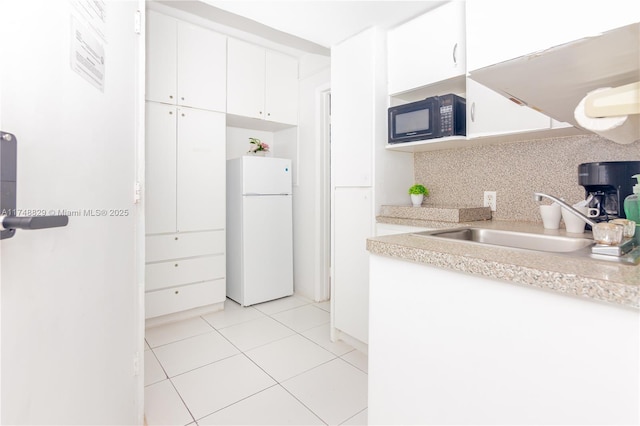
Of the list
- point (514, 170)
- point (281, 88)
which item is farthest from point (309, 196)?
point (514, 170)

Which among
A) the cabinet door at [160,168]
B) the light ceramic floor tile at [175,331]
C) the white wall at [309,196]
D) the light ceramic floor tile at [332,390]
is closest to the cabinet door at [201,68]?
the cabinet door at [160,168]

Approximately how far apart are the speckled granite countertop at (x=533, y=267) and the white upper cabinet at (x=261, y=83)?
260cm

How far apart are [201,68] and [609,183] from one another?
2.99 m

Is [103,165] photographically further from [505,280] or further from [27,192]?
[505,280]

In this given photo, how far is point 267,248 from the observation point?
3186 millimetres

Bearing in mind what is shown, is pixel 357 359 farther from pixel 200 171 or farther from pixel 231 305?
pixel 200 171

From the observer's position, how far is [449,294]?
816mm

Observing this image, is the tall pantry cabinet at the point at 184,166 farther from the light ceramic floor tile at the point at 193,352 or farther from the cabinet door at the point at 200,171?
the light ceramic floor tile at the point at 193,352

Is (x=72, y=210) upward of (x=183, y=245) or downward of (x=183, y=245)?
upward

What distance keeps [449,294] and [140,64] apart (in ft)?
5.05

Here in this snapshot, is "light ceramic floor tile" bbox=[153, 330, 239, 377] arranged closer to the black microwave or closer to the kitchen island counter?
the kitchen island counter

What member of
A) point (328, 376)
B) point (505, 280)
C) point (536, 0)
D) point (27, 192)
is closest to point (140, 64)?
point (27, 192)

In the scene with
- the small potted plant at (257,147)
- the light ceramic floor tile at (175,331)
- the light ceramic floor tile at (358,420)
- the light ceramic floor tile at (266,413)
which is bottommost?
the light ceramic floor tile at (358,420)

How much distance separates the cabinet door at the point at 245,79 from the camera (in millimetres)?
2998
